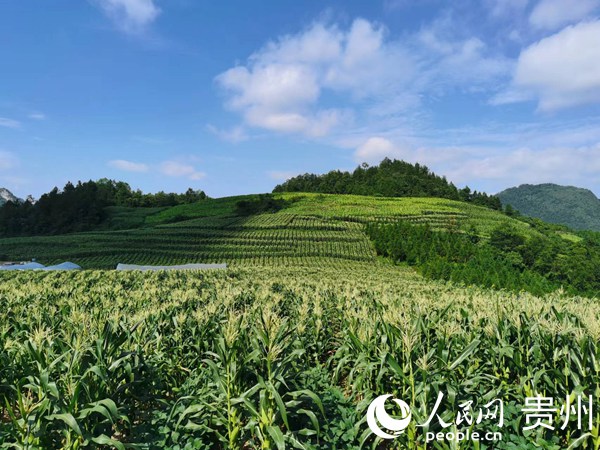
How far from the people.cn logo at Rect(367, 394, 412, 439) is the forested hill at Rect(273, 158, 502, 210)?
131 m

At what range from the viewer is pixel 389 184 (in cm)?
14088

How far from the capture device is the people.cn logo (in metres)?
4.62

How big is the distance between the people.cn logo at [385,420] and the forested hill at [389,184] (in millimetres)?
131131

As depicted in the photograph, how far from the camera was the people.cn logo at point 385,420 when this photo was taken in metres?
4.62

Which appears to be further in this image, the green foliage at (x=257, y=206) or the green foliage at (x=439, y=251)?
the green foliage at (x=257, y=206)

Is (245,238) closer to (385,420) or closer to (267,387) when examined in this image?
(385,420)

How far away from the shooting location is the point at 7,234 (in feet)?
318

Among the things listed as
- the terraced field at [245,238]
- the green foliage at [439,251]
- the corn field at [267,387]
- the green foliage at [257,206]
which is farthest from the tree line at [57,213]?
the corn field at [267,387]

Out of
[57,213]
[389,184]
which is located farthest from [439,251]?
[57,213]

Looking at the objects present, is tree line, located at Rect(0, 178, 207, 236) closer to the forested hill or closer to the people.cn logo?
the forested hill

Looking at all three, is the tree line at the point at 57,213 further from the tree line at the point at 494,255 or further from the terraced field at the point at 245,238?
the tree line at the point at 494,255

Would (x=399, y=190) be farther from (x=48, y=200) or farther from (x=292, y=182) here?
(x=48, y=200)

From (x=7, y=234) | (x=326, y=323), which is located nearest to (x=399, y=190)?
(x=7, y=234)

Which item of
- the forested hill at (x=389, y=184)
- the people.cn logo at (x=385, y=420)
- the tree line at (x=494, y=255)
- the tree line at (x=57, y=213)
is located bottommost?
the people.cn logo at (x=385, y=420)
